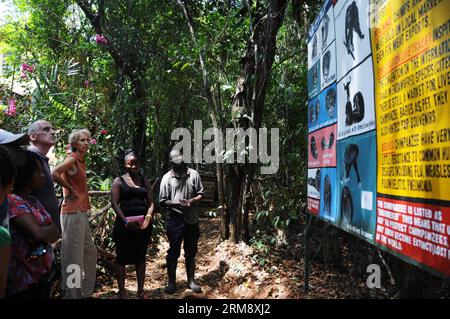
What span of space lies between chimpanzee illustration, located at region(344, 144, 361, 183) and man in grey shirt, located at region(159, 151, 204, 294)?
216 centimetres

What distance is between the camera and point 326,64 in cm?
324

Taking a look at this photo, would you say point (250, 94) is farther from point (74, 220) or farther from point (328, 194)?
point (74, 220)

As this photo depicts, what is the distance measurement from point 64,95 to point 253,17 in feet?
11.6

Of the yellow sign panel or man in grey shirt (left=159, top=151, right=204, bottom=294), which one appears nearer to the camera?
the yellow sign panel

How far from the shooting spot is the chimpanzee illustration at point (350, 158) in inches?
94.8

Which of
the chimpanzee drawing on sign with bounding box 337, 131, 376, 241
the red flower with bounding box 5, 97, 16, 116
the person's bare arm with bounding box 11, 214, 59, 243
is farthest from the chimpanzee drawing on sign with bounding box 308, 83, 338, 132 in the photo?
the red flower with bounding box 5, 97, 16, 116

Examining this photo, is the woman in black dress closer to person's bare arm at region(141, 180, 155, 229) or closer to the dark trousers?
person's bare arm at region(141, 180, 155, 229)

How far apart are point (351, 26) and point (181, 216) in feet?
9.15

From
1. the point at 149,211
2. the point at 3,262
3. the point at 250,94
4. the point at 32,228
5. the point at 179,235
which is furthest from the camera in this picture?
the point at 250,94

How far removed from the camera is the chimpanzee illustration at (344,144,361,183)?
7.90 ft

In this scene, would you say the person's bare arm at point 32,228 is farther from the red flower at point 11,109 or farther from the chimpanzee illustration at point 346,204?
the red flower at point 11,109

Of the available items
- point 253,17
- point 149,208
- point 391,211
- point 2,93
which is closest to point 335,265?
point 149,208

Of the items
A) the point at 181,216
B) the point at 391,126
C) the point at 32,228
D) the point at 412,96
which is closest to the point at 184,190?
the point at 181,216
